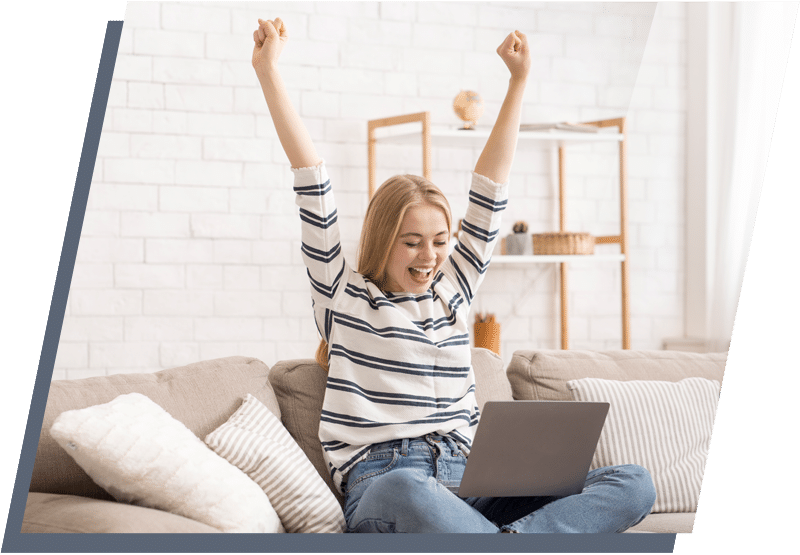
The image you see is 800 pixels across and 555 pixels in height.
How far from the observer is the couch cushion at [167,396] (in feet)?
3.85

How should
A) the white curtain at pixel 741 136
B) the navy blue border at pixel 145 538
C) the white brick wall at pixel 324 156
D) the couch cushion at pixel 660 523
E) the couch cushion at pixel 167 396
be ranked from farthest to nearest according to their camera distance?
the white brick wall at pixel 324 156 → the couch cushion at pixel 660 523 → the couch cushion at pixel 167 396 → the white curtain at pixel 741 136 → the navy blue border at pixel 145 538

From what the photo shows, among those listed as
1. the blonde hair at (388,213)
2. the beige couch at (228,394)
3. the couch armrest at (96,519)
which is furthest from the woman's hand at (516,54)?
the couch armrest at (96,519)

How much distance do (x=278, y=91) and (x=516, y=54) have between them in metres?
0.36

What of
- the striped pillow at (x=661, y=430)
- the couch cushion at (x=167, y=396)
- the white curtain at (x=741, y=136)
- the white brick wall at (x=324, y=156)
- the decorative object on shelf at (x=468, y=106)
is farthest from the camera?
the decorative object on shelf at (x=468, y=106)

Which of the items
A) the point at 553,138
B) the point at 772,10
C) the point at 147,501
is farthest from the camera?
the point at 553,138

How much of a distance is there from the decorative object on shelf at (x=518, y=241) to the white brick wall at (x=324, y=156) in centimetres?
14

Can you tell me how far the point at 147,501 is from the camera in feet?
3.59

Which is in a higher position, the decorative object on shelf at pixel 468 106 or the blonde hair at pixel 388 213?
the decorative object on shelf at pixel 468 106

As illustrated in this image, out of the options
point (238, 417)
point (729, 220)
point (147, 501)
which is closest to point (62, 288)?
point (147, 501)

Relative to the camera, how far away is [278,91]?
1144mm

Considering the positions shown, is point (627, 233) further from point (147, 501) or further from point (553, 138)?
point (147, 501)

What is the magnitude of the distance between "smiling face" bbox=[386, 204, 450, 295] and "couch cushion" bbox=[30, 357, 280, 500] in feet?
0.99

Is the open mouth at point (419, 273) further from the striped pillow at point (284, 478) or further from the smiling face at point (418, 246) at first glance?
the striped pillow at point (284, 478)

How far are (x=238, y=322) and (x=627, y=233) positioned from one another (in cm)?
110
